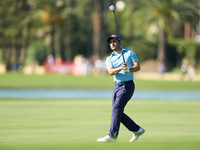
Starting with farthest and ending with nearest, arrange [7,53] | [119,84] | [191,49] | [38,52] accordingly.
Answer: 1. [38,52]
2. [7,53]
3. [191,49]
4. [119,84]

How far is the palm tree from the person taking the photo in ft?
215

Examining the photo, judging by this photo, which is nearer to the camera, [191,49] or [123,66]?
[123,66]

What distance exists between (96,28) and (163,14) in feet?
29.5

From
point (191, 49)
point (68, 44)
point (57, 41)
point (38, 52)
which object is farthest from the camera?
point (57, 41)

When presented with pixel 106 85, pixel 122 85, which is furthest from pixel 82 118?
pixel 106 85

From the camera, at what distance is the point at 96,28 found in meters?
68.7

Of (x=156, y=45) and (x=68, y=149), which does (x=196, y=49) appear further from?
(x=68, y=149)

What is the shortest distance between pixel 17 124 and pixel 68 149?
5507 mm

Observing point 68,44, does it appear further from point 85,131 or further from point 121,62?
point 121,62

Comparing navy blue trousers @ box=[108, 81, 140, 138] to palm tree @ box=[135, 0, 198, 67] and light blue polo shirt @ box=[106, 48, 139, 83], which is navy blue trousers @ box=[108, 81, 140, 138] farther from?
palm tree @ box=[135, 0, 198, 67]

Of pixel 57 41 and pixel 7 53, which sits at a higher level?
pixel 57 41

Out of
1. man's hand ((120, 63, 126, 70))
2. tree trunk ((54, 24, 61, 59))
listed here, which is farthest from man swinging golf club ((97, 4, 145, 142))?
tree trunk ((54, 24, 61, 59))

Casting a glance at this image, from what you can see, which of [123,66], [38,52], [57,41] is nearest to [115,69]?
[123,66]

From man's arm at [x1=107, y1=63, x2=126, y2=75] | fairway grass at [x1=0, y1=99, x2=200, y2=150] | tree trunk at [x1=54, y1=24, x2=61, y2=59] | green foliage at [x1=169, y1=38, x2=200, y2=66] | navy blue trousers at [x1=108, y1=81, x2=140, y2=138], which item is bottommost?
fairway grass at [x1=0, y1=99, x2=200, y2=150]
